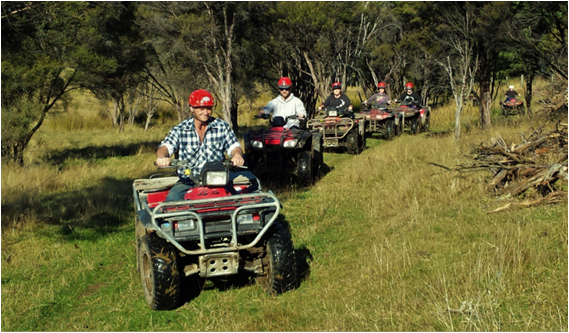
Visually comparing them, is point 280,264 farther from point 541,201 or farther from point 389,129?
→ point 389,129

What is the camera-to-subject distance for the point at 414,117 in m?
19.6

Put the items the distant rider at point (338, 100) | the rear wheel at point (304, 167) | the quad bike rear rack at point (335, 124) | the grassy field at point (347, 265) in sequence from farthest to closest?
the distant rider at point (338, 100) < the quad bike rear rack at point (335, 124) < the rear wheel at point (304, 167) < the grassy field at point (347, 265)

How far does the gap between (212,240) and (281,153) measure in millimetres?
5220

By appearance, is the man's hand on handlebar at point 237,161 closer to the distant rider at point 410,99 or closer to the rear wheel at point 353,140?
the rear wheel at point 353,140

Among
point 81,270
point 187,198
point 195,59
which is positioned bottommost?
point 81,270

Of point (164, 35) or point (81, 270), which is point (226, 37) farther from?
point (81, 270)

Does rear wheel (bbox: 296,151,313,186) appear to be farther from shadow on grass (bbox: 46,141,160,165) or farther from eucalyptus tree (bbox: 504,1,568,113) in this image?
shadow on grass (bbox: 46,141,160,165)

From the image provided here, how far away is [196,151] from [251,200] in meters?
1.24

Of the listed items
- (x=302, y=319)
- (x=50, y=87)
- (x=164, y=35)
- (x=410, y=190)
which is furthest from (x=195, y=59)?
(x=302, y=319)

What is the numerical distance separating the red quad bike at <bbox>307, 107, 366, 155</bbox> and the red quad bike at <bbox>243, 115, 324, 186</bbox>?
3.73 meters

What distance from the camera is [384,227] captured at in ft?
24.4

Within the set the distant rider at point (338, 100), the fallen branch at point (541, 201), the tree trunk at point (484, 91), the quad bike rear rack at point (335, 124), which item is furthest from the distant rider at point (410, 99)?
the fallen branch at point (541, 201)

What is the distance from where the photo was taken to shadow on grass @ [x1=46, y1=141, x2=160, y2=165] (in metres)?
18.0

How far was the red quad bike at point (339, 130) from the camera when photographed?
14.5 meters
